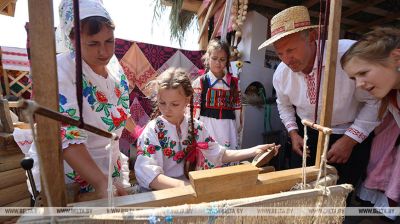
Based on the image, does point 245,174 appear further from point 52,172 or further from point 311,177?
point 52,172

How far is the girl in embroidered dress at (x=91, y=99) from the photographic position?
80 cm

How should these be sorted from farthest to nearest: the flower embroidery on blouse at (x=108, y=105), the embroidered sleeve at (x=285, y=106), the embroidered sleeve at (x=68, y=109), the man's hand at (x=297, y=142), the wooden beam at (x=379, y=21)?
the wooden beam at (x=379, y=21) → the embroidered sleeve at (x=285, y=106) → the man's hand at (x=297, y=142) → the flower embroidery on blouse at (x=108, y=105) → the embroidered sleeve at (x=68, y=109)

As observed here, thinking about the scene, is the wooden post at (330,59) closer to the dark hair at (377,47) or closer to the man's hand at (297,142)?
the dark hair at (377,47)

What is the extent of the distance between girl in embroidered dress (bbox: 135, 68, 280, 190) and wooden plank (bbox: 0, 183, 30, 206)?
1.78m

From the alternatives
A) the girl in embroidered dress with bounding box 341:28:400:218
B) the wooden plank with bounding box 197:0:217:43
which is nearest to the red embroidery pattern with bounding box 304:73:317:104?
the girl in embroidered dress with bounding box 341:28:400:218

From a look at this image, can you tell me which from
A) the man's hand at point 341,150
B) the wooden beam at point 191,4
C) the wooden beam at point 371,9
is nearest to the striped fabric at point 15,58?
the wooden beam at point 191,4

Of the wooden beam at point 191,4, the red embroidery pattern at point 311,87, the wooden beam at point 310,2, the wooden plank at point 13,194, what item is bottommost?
the wooden plank at point 13,194

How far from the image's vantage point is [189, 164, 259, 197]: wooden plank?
2.26ft

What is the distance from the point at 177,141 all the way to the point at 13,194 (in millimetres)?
1912

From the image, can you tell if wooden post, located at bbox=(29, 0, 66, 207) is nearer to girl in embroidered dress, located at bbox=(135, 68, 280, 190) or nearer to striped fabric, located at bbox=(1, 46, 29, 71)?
girl in embroidered dress, located at bbox=(135, 68, 280, 190)

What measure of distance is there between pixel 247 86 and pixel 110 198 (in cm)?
329

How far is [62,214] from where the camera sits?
0.53 metres

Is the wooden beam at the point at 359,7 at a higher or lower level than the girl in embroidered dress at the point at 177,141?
higher

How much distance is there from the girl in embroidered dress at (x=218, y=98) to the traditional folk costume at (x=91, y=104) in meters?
1.56
